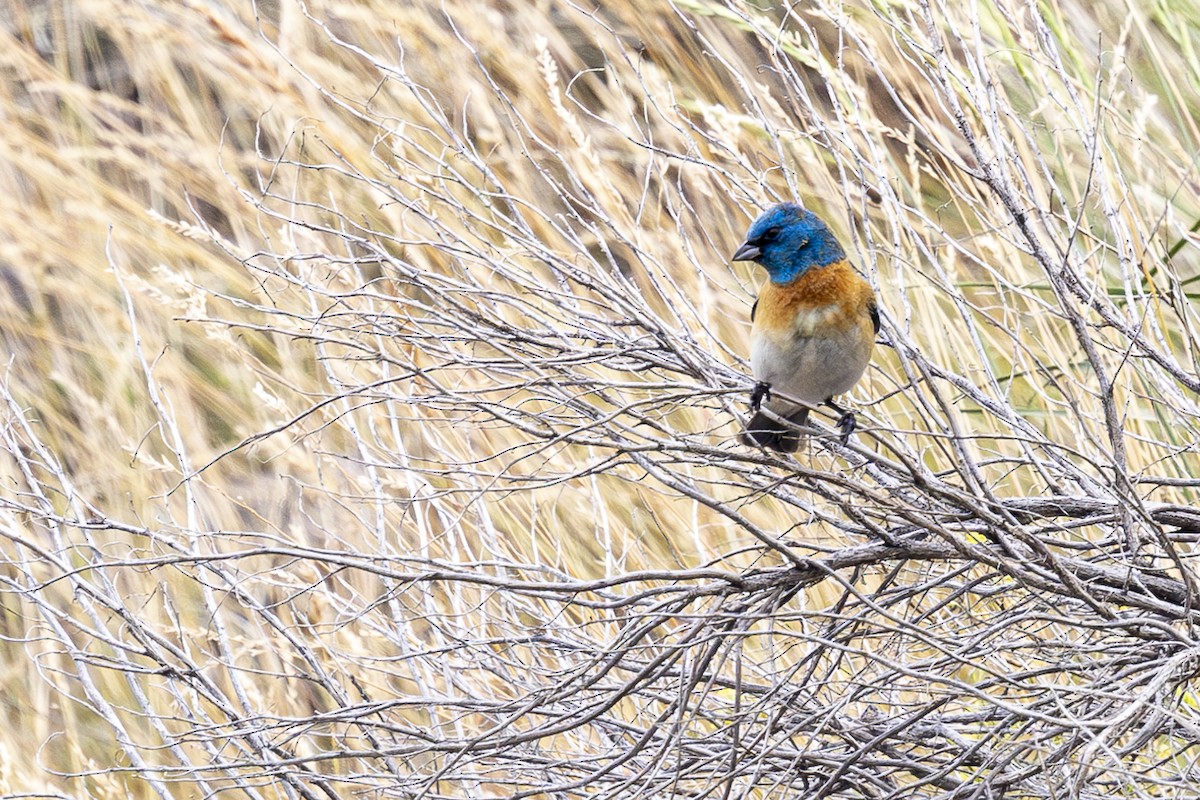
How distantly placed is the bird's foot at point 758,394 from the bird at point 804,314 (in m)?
0.02

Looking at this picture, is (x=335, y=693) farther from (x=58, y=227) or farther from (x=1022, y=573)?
(x=58, y=227)

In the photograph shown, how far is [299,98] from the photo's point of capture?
3.31 m

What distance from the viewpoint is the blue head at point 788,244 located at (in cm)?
273

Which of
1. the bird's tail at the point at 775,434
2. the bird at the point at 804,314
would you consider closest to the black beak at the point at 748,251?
the bird at the point at 804,314

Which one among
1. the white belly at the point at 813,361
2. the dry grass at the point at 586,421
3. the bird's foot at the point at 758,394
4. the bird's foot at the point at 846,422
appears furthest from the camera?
the white belly at the point at 813,361

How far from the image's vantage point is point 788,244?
9.16 feet

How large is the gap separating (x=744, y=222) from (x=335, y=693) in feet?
6.11

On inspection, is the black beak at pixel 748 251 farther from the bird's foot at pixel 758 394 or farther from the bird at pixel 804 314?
the bird's foot at pixel 758 394

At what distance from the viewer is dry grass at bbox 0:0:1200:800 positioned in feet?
6.13

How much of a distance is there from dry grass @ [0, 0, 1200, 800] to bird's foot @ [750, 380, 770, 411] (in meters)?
0.06

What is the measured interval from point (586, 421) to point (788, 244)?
2.06 feet

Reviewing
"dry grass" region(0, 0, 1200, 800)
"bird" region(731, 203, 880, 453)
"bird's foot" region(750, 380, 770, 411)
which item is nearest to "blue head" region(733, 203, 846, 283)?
"bird" region(731, 203, 880, 453)

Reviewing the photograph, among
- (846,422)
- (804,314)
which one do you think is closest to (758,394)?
(846,422)

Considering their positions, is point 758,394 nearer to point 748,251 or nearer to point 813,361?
point 813,361
